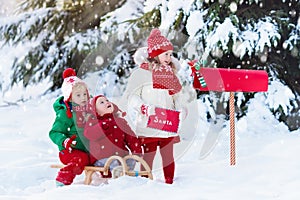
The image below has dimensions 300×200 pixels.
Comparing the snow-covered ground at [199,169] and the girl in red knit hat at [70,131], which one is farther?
the girl in red knit hat at [70,131]

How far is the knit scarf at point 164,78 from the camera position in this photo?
393 centimetres

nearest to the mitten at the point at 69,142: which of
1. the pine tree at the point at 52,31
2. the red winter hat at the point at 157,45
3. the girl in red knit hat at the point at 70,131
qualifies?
the girl in red knit hat at the point at 70,131

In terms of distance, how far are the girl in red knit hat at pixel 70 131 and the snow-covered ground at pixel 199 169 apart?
18cm

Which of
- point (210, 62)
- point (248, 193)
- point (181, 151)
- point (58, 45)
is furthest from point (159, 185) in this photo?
point (58, 45)

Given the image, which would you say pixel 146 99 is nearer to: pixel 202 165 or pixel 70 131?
pixel 70 131

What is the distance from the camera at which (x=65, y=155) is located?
4086mm

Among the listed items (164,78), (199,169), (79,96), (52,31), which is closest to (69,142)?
(79,96)

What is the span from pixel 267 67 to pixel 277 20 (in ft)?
1.80

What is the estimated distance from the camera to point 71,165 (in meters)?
3.98

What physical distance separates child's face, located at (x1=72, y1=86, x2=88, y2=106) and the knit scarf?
588mm

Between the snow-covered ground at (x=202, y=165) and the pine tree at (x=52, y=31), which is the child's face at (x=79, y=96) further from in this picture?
the pine tree at (x=52, y=31)

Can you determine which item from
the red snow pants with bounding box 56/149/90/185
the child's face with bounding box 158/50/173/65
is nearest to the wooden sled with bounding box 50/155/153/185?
the red snow pants with bounding box 56/149/90/185

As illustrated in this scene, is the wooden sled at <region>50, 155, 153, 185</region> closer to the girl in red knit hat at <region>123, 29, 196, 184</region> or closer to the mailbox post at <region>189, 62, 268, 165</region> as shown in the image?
the girl in red knit hat at <region>123, 29, 196, 184</region>

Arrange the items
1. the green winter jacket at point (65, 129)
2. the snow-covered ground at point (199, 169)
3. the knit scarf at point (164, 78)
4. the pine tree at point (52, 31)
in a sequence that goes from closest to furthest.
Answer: the snow-covered ground at point (199, 169) < the knit scarf at point (164, 78) < the green winter jacket at point (65, 129) < the pine tree at point (52, 31)
